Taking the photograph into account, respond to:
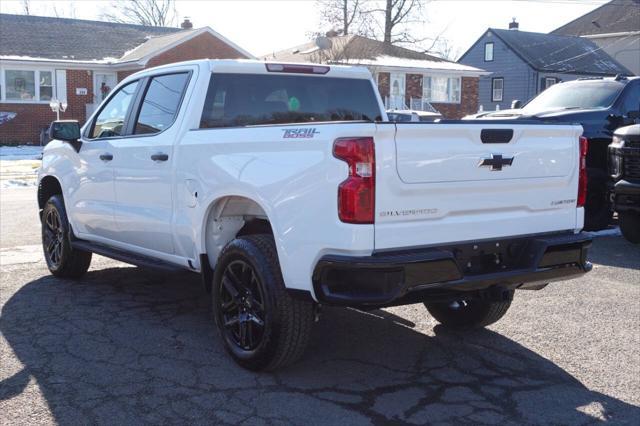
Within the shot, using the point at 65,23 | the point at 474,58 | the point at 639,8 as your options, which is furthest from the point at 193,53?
the point at 639,8

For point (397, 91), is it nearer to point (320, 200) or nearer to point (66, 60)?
point (66, 60)

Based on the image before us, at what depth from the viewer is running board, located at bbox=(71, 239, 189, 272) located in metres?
5.50

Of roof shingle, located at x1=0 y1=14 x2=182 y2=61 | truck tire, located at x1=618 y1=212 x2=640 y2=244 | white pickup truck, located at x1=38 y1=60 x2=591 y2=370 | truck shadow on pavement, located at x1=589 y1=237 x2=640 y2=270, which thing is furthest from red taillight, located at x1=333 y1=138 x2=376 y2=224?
roof shingle, located at x1=0 y1=14 x2=182 y2=61

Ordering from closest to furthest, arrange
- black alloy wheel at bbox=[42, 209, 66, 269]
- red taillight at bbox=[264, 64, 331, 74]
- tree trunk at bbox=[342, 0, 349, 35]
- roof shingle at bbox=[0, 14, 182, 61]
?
red taillight at bbox=[264, 64, 331, 74] → black alloy wheel at bbox=[42, 209, 66, 269] → roof shingle at bbox=[0, 14, 182, 61] → tree trunk at bbox=[342, 0, 349, 35]

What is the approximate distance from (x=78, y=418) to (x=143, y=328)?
→ 1661 millimetres

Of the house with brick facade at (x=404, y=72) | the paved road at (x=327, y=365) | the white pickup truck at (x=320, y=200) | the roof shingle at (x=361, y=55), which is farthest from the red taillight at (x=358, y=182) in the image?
the roof shingle at (x=361, y=55)

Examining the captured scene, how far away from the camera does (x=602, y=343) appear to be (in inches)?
209

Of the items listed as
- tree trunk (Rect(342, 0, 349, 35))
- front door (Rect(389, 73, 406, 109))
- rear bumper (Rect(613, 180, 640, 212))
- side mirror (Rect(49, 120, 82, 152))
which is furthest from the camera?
tree trunk (Rect(342, 0, 349, 35))

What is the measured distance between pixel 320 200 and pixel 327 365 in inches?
52.7

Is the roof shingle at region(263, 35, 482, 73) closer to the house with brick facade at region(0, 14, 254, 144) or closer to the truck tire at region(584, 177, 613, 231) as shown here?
the house with brick facade at region(0, 14, 254, 144)

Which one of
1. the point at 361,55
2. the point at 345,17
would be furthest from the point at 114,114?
the point at 345,17

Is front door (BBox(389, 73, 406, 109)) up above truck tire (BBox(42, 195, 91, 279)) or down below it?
above

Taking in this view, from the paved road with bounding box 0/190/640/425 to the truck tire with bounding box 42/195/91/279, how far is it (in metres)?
0.25

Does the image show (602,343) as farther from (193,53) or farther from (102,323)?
(193,53)
